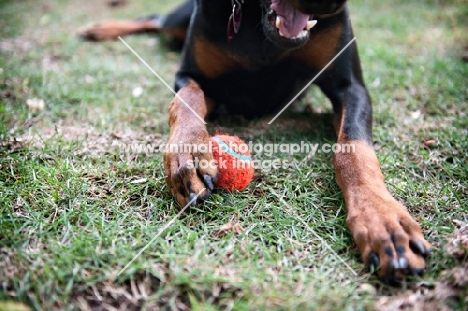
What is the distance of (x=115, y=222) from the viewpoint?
154 cm

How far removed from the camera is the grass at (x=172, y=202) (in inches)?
49.3

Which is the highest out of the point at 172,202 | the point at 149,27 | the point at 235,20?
the point at 235,20

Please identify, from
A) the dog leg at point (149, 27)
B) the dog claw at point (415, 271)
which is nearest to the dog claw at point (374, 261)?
the dog claw at point (415, 271)

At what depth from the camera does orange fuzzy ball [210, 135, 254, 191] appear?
5.52 feet

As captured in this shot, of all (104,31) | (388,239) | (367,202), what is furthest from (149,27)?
(388,239)

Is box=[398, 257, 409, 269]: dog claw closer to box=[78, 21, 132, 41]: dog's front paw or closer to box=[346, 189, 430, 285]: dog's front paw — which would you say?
box=[346, 189, 430, 285]: dog's front paw

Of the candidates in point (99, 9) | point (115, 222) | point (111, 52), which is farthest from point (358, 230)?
point (99, 9)

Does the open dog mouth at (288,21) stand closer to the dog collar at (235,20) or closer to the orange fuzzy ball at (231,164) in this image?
the dog collar at (235,20)

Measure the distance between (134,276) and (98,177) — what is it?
2.31ft

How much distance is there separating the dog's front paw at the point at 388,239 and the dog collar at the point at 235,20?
1080 millimetres

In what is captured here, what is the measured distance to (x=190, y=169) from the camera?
1565 mm

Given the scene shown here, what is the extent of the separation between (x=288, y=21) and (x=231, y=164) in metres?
0.73

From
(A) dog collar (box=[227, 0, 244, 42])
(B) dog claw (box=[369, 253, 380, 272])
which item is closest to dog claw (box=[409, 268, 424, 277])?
(B) dog claw (box=[369, 253, 380, 272])

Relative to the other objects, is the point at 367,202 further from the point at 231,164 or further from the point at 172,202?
the point at 172,202
